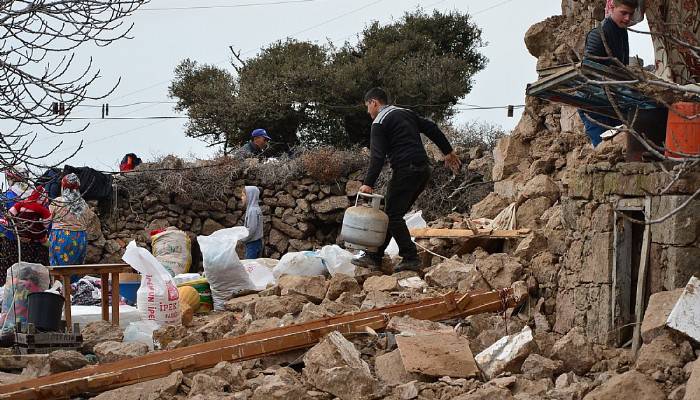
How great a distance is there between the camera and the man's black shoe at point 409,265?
26.3ft

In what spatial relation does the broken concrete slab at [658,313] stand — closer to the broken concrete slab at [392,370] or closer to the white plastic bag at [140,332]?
the broken concrete slab at [392,370]

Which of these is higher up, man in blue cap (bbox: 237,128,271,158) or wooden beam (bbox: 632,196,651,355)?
man in blue cap (bbox: 237,128,271,158)

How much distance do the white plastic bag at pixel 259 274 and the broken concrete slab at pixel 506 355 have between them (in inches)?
153

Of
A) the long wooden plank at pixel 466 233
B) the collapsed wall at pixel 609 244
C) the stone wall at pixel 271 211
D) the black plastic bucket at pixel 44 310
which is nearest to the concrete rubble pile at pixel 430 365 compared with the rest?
the collapsed wall at pixel 609 244

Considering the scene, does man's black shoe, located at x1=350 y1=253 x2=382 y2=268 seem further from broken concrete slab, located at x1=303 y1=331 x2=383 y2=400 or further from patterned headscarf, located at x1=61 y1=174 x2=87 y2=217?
patterned headscarf, located at x1=61 y1=174 x2=87 y2=217

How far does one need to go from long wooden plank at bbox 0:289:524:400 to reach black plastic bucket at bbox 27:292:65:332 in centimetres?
142

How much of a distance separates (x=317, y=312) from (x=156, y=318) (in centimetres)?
144

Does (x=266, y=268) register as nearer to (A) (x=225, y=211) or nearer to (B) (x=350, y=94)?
(A) (x=225, y=211)

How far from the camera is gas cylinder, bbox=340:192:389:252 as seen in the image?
783 cm

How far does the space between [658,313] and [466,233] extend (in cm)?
327

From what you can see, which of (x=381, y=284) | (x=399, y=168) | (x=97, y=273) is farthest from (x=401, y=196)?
(x=97, y=273)

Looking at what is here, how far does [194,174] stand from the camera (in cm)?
1511

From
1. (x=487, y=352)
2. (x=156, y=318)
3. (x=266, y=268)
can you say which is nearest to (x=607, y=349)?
(x=487, y=352)

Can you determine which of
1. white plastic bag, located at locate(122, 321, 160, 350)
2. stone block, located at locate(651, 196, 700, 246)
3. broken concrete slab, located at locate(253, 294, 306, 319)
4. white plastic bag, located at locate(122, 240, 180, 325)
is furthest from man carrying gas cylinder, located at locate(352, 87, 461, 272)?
stone block, located at locate(651, 196, 700, 246)
